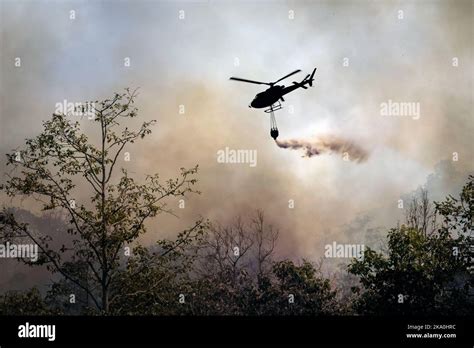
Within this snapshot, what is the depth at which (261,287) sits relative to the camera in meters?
8.63

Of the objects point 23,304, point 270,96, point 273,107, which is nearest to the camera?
point 23,304

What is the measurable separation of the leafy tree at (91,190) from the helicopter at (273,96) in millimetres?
1268

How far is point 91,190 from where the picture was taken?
28.6ft

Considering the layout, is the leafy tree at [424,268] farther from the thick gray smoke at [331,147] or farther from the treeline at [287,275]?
the thick gray smoke at [331,147]

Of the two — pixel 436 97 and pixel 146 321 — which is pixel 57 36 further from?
pixel 436 97

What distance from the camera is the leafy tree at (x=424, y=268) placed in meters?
8.59

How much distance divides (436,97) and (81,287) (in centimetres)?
556

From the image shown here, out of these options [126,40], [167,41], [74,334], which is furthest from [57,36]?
[74,334]

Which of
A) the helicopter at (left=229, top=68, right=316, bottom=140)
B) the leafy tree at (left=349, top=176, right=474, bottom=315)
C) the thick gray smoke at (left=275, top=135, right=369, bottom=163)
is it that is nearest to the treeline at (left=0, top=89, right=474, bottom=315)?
the leafy tree at (left=349, top=176, right=474, bottom=315)

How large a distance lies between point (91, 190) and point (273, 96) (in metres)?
2.85

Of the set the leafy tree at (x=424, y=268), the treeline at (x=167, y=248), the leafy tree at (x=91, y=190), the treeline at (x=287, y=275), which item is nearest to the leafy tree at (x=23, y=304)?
the treeline at (x=287, y=275)

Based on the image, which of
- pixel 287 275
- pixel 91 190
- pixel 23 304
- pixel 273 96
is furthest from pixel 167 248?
pixel 273 96

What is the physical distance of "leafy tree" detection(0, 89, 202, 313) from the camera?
28.4 ft

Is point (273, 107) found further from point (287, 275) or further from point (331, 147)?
point (287, 275)
